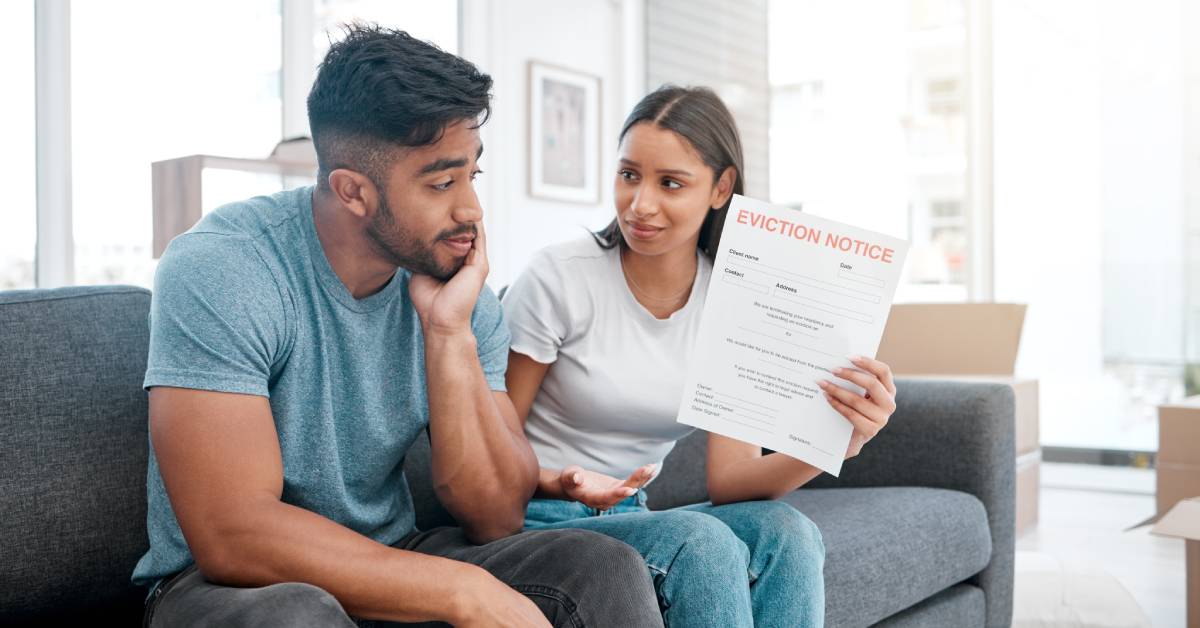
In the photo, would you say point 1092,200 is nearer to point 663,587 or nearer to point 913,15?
point 913,15

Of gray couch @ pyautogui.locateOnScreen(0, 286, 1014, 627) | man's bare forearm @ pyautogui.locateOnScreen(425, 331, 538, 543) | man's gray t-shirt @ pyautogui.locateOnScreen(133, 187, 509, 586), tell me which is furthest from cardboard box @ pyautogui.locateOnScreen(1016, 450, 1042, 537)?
man's gray t-shirt @ pyautogui.locateOnScreen(133, 187, 509, 586)

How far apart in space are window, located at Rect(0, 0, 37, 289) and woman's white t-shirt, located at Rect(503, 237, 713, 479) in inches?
92.1

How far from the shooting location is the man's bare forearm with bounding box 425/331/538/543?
4.45ft

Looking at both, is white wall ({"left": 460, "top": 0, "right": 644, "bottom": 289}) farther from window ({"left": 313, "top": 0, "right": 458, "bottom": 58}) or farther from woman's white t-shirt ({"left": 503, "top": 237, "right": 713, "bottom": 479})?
woman's white t-shirt ({"left": 503, "top": 237, "right": 713, "bottom": 479})

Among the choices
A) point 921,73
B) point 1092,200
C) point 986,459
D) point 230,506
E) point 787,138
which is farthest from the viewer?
point 787,138

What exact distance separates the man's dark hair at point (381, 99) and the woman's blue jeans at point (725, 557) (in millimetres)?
560

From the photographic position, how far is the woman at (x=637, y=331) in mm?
1630

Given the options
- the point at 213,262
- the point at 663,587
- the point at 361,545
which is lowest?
the point at 663,587

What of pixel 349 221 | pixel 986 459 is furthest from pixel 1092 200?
pixel 349 221

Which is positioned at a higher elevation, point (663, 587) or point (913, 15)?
point (913, 15)

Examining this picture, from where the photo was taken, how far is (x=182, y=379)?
112 centimetres

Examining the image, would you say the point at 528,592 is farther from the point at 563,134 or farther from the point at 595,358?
the point at 563,134

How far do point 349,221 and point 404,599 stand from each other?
0.47 meters

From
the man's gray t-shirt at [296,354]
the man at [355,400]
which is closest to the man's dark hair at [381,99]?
the man at [355,400]
